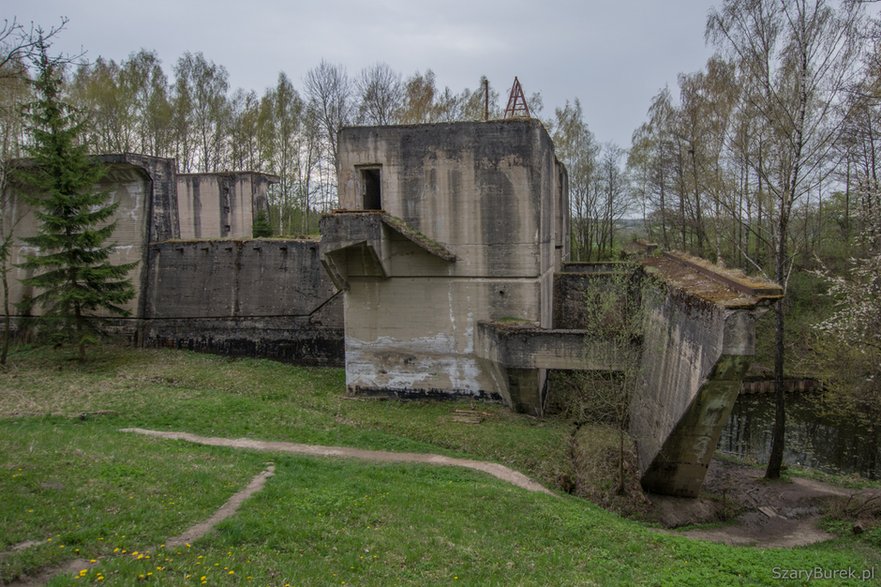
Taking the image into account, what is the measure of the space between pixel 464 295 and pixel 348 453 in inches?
229

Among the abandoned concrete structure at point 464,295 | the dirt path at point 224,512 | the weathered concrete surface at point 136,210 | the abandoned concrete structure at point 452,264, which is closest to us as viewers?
the dirt path at point 224,512

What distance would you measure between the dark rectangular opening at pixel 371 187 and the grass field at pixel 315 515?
256 inches

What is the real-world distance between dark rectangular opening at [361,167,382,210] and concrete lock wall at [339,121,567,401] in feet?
0.19

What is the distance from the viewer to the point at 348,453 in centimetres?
1230

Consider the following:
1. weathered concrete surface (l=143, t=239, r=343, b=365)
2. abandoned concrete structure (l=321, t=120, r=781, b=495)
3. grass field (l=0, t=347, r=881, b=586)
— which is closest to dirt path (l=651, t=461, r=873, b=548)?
grass field (l=0, t=347, r=881, b=586)

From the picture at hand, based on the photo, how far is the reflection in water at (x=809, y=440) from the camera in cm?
1634

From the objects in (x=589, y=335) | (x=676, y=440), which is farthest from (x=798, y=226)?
(x=676, y=440)

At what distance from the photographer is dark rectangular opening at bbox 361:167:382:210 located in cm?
1639

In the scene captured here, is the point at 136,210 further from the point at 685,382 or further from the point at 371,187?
the point at 685,382

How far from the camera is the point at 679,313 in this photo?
36.9ft

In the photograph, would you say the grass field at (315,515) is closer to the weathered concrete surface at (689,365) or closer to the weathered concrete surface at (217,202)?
the weathered concrete surface at (689,365)

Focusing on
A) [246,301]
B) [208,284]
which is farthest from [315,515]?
[208,284]

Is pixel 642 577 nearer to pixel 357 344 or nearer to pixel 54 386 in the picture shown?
pixel 357 344

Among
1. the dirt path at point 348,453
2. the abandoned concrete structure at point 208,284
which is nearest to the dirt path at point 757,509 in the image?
the dirt path at point 348,453
